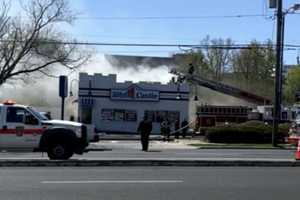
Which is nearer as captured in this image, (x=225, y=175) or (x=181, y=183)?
(x=181, y=183)

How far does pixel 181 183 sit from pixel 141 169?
311 cm

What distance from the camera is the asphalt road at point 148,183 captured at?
12477 mm

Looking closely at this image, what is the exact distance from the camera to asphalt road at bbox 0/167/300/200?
1248 cm

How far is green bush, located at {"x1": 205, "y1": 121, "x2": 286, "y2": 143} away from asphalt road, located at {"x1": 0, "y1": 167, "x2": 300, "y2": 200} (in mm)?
24989

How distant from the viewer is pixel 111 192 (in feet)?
42.1

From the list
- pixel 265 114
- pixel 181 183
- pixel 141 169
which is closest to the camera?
pixel 181 183

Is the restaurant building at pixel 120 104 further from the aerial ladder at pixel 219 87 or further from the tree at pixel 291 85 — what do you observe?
the tree at pixel 291 85

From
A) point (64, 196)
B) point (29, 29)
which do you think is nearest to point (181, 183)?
point (64, 196)

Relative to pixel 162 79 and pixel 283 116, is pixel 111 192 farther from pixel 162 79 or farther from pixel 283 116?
pixel 162 79

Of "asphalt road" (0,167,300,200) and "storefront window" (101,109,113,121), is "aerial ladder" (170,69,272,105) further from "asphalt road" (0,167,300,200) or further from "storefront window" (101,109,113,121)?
"asphalt road" (0,167,300,200)

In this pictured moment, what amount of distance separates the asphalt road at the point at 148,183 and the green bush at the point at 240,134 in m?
25.0

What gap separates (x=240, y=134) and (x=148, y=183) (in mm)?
29412

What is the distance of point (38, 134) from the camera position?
69.5 ft

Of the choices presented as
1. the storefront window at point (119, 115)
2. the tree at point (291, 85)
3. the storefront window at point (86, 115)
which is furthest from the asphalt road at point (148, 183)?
the tree at point (291, 85)
